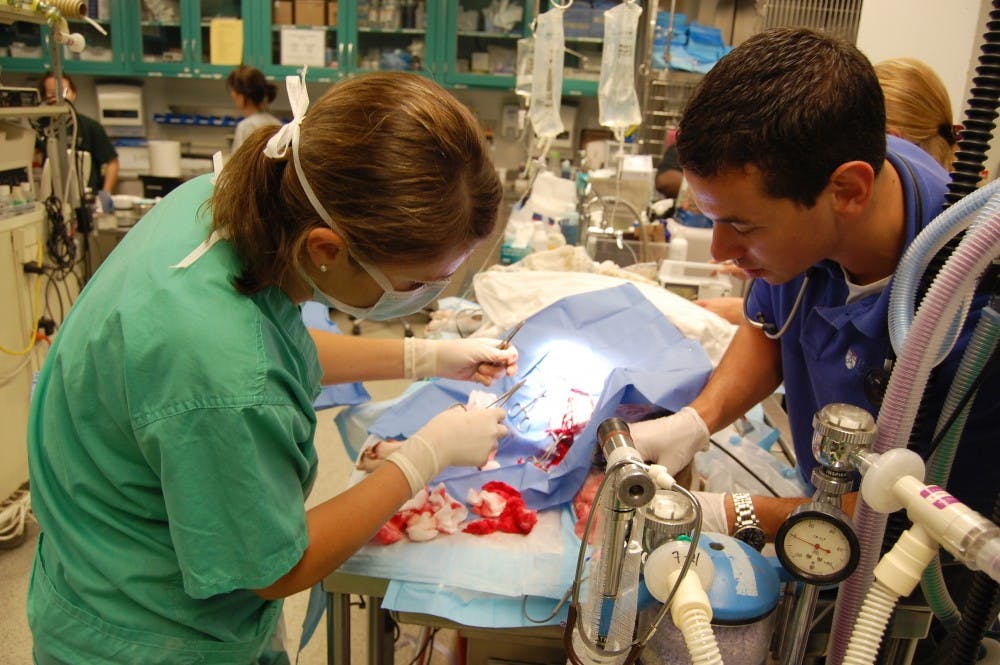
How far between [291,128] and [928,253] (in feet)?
2.66

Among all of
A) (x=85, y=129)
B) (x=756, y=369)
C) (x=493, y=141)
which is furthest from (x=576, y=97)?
(x=756, y=369)

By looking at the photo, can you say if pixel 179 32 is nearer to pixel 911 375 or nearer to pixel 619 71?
pixel 619 71

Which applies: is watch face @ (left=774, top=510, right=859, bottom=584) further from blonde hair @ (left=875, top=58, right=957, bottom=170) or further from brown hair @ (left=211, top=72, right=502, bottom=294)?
blonde hair @ (left=875, top=58, right=957, bottom=170)

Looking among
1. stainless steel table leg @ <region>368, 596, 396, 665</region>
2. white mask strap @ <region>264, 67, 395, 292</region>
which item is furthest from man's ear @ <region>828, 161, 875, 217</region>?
stainless steel table leg @ <region>368, 596, 396, 665</region>

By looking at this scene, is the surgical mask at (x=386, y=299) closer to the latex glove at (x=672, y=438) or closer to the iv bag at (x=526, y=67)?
the latex glove at (x=672, y=438)

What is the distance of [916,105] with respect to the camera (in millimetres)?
2023

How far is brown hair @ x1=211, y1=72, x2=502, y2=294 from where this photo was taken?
36.8 inches

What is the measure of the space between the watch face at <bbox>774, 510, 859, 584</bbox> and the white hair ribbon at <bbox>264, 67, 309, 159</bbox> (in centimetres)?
79

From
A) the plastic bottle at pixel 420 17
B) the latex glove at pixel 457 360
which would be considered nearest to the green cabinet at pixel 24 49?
the plastic bottle at pixel 420 17

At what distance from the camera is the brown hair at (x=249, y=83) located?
488 centimetres

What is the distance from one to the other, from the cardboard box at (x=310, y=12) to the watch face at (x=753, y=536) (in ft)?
18.9

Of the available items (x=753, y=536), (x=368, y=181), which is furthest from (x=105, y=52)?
(x=753, y=536)

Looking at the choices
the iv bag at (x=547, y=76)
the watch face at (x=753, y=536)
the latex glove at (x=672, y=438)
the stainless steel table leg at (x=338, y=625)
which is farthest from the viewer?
the iv bag at (x=547, y=76)

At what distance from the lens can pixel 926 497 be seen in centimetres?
73
